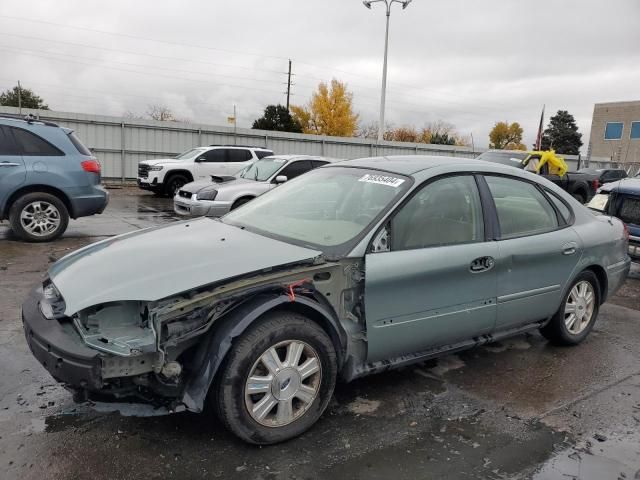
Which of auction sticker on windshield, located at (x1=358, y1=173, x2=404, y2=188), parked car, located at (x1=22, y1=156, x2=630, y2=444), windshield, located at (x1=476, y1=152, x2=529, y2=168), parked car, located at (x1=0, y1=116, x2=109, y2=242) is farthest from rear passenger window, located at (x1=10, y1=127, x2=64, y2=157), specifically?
windshield, located at (x1=476, y1=152, x2=529, y2=168)

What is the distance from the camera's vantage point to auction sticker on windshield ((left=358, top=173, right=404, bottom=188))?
3594mm

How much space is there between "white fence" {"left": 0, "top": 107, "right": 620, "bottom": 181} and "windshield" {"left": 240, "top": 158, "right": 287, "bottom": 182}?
1008 cm

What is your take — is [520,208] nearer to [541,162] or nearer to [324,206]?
[324,206]

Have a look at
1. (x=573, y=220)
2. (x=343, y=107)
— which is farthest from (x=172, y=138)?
(x=343, y=107)

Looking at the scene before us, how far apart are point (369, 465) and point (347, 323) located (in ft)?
2.54

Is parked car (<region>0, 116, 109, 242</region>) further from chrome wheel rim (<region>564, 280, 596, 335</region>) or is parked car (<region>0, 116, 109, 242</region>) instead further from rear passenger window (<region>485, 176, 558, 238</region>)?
chrome wheel rim (<region>564, 280, 596, 335</region>)

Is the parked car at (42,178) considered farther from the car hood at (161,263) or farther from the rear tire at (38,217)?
the car hood at (161,263)

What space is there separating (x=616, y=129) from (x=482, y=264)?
55.5 meters

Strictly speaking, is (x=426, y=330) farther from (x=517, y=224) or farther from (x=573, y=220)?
(x=573, y=220)

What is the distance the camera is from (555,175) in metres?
13.8

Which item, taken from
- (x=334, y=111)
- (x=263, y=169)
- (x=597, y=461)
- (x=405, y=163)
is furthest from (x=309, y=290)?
(x=334, y=111)

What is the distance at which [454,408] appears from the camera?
11.3 feet

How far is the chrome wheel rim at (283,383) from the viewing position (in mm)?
2793

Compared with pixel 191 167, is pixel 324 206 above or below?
above
